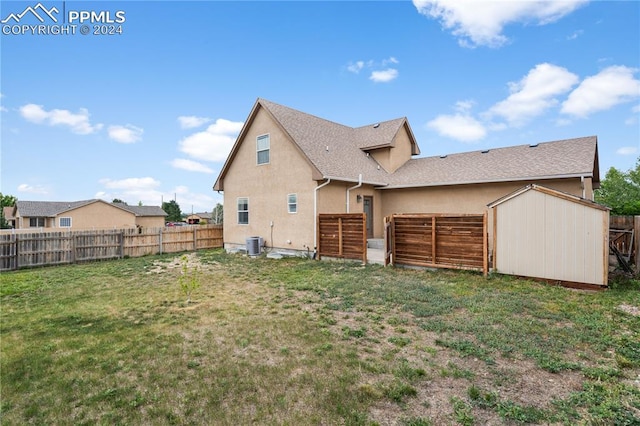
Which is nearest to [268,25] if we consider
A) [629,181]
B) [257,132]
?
[257,132]

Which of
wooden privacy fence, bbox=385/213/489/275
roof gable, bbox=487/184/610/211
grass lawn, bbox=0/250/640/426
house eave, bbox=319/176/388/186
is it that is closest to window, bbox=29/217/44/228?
grass lawn, bbox=0/250/640/426

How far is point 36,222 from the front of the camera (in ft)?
128

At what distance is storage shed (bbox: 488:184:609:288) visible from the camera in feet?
22.1

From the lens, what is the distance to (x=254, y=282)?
8430mm

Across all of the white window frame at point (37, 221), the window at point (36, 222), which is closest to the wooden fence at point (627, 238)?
the white window frame at point (37, 221)

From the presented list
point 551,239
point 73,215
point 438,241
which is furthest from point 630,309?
point 73,215

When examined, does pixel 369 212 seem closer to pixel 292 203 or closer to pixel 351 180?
pixel 351 180

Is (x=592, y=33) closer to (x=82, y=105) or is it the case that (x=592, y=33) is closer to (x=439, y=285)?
(x=439, y=285)

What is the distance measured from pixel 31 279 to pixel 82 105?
31.1ft

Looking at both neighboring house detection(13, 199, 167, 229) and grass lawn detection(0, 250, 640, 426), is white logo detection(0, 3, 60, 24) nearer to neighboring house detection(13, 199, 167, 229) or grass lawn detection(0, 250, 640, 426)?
grass lawn detection(0, 250, 640, 426)

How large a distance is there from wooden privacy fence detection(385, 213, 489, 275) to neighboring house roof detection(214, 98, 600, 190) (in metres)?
3.86

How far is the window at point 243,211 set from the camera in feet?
50.5

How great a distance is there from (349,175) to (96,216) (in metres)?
39.6

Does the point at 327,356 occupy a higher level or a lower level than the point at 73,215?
lower
